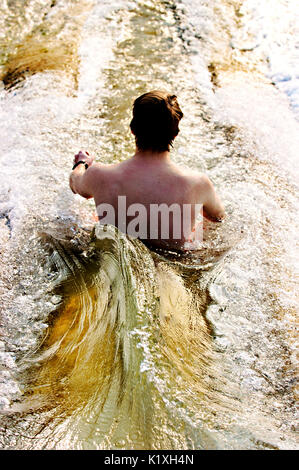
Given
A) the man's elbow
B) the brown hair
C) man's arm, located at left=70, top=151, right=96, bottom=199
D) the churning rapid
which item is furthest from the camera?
the man's elbow

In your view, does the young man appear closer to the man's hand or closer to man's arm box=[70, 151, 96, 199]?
man's arm box=[70, 151, 96, 199]

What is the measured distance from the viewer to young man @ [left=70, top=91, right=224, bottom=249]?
2.12 metres

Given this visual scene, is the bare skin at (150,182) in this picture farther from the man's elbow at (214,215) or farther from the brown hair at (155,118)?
the man's elbow at (214,215)

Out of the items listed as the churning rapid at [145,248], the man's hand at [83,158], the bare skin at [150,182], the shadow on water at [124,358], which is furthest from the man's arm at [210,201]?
the man's hand at [83,158]

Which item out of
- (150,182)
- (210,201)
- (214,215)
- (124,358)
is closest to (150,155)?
(150,182)

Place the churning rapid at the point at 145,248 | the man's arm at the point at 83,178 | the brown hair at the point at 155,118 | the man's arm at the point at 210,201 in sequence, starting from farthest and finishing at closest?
1. the man's arm at the point at 83,178
2. the man's arm at the point at 210,201
3. the brown hair at the point at 155,118
4. the churning rapid at the point at 145,248

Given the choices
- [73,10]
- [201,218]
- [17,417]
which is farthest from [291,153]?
[73,10]

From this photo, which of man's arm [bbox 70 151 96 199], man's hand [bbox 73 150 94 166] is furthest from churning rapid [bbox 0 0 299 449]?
man's hand [bbox 73 150 94 166]

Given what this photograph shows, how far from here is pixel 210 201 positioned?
95.7 inches

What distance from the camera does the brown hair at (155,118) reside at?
210 cm

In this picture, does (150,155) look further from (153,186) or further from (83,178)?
(83,178)

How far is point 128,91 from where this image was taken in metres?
4.31

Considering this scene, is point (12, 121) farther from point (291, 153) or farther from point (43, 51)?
point (291, 153)

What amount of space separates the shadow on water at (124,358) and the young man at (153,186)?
133mm
